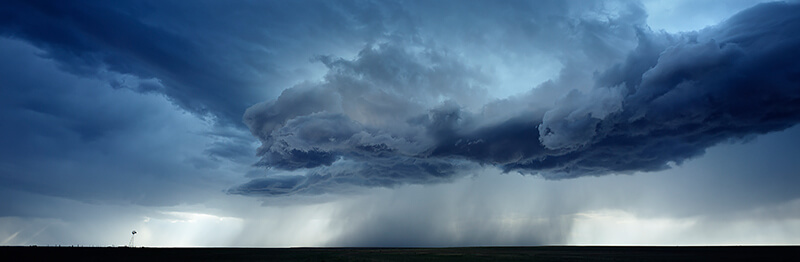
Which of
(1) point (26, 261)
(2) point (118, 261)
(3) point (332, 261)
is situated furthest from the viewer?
(2) point (118, 261)

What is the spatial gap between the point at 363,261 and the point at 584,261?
153 ft

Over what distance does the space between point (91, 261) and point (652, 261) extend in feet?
395

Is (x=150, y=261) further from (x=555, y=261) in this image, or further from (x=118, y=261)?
(x=555, y=261)

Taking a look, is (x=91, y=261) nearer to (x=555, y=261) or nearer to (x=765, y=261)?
(x=555, y=261)

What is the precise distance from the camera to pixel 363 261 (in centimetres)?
9006

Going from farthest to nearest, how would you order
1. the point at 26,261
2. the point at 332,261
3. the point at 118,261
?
1. the point at 118,261
2. the point at 332,261
3. the point at 26,261

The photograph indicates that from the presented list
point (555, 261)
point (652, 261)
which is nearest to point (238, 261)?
point (555, 261)

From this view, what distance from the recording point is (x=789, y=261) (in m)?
86.3

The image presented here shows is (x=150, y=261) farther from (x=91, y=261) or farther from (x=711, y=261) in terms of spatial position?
(x=711, y=261)

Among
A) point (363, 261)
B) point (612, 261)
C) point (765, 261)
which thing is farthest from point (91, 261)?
point (765, 261)

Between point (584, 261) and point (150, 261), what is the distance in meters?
96.4

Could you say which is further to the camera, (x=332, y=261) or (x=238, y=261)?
(x=238, y=261)

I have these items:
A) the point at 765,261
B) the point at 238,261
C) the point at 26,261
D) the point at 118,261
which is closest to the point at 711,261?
the point at 765,261

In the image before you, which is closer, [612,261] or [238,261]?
[612,261]
